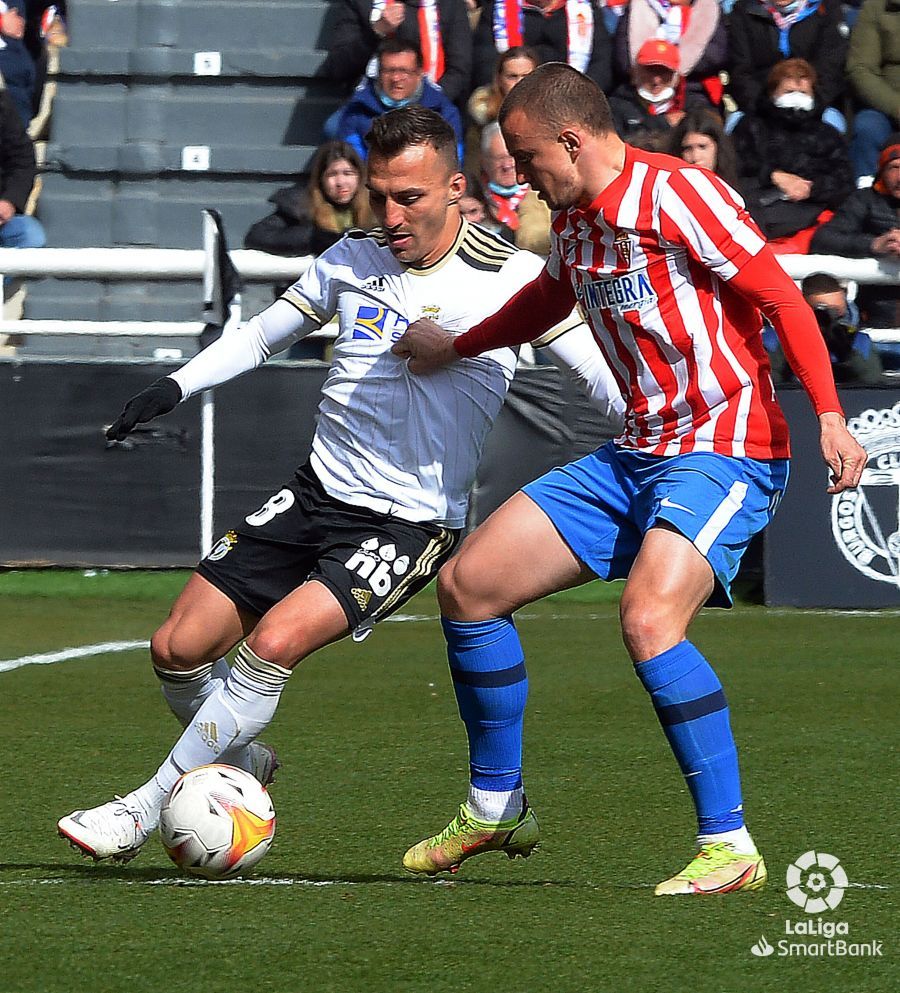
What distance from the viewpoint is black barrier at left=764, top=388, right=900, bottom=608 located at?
9.31 meters

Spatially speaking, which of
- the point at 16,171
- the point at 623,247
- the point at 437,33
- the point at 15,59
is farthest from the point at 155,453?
the point at 623,247

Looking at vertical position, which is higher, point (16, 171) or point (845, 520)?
point (16, 171)

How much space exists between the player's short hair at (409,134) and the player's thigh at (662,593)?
1.22 m

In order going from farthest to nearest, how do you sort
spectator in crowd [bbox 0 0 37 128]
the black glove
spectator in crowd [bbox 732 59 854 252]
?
spectator in crowd [bbox 0 0 37 128]
spectator in crowd [bbox 732 59 854 252]
the black glove

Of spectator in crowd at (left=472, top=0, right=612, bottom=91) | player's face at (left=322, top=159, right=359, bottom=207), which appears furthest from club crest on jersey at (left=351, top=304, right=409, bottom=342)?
spectator in crowd at (left=472, top=0, right=612, bottom=91)

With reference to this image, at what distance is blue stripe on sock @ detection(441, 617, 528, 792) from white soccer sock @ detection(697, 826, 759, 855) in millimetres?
608

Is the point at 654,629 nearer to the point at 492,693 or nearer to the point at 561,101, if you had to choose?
the point at 492,693

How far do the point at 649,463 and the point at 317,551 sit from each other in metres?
0.94

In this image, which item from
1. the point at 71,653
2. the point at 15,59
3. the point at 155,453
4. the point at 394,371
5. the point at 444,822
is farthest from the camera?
the point at 15,59

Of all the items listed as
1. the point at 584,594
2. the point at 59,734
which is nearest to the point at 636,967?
the point at 59,734

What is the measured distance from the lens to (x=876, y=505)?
9328 millimetres

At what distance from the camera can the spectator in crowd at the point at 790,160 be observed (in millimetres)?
10828

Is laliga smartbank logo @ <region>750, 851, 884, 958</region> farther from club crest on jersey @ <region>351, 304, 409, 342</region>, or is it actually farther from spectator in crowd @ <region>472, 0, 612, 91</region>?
spectator in crowd @ <region>472, 0, 612, 91</region>

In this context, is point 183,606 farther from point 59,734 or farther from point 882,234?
point 882,234
